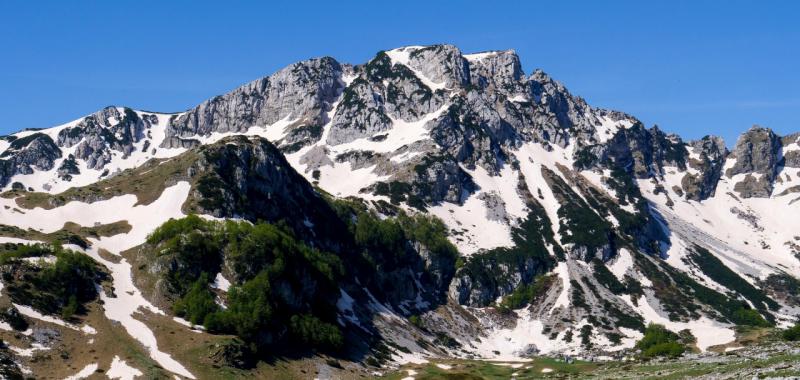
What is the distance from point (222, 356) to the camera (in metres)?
113

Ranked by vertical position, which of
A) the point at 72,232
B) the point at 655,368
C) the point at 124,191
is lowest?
the point at 655,368

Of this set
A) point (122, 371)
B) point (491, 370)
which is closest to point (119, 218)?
point (122, 371)

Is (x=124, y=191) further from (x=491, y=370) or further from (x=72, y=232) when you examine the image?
(x=491, y=370)

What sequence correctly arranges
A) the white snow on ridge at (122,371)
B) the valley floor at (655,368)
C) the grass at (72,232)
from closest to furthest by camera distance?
the valley floor at (655,368) < the white snow on ridge at (122,371) < the grass at (72,232)

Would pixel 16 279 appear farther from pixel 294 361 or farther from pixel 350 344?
pixel 350 344

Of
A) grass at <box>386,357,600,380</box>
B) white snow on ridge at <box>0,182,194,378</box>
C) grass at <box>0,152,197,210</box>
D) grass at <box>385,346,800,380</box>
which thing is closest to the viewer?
grass at <box>385,346,800,380</box>

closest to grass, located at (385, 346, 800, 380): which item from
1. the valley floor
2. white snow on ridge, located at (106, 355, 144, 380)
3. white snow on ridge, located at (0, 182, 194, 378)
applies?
the valley floor

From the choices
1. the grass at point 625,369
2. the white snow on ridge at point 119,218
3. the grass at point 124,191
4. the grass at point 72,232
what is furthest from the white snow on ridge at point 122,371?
the grass at point 124,191

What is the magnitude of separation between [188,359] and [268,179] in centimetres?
8654

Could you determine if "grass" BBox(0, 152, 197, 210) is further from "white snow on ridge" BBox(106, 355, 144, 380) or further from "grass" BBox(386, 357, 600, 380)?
"grass" BBox(386, 357, 600, 380)

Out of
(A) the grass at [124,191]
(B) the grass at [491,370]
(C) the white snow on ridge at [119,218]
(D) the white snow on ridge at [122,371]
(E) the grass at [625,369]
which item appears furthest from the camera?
(A) the grass at [124,191]

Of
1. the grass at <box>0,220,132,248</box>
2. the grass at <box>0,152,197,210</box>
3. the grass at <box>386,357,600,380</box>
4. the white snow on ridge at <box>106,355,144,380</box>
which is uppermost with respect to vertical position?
the grass at <box>0,152,197,210</box>

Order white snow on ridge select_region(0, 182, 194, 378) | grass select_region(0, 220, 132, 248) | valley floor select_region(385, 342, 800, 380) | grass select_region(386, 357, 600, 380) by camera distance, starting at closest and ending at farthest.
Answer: valley floor select_region(385, 342, 800, 380), white snow on ridge select_region(0, 182, 194, 378), grass select_region(386, 357, 600, 380), grass select_region(0, 220, 132, 248)

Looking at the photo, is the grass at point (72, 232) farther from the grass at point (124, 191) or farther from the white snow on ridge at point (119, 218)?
the grass at point (124, 191)
